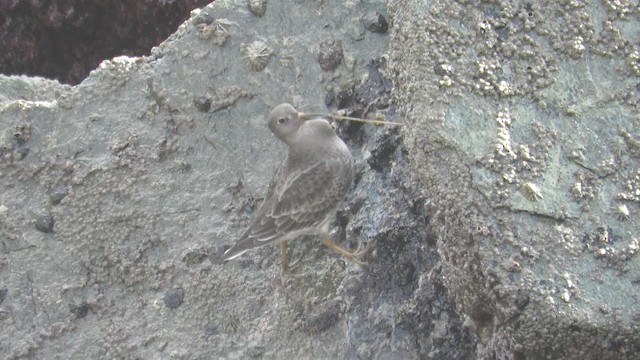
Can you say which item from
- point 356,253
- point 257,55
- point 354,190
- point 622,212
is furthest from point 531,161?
point 257,55

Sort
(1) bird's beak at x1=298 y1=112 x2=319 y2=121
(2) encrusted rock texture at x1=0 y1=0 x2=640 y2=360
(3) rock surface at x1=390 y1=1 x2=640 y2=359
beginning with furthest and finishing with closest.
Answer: (1) bird's beak at x1=298 y1=112 x2=319 y2=121, (2) encrusted rock texture at x1=0 y1=0 x2=640 y2=360, (3) rock surface at x1=390 y1=1 x2=640 y2=359

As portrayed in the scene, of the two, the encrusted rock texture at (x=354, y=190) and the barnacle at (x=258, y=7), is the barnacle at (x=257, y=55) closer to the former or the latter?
the encrusted rock texture at (x=354, y=190)

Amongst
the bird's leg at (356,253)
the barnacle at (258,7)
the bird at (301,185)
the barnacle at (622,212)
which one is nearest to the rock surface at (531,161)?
the barnacle at (622,212)

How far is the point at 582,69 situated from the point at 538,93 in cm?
26

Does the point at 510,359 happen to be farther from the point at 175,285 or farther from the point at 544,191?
the point at 175,285

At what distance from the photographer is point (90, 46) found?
26.5 feet

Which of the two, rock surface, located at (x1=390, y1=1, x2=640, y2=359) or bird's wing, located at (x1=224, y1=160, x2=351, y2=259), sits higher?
rock surface, located at (x1=390, y1=1, x2=640, y2=359)

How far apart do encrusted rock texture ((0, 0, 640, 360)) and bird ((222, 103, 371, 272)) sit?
0.10 m

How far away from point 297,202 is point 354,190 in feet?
1.06

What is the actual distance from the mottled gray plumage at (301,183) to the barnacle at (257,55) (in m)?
0.39

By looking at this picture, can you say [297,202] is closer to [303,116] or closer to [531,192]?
[303,116]

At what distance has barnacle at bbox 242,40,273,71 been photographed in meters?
5.46

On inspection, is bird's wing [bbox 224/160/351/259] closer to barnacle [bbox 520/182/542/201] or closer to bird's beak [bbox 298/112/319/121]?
bird's beak [bbox 298/112/319/121]

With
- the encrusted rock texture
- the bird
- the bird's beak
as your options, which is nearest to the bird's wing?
the bird
